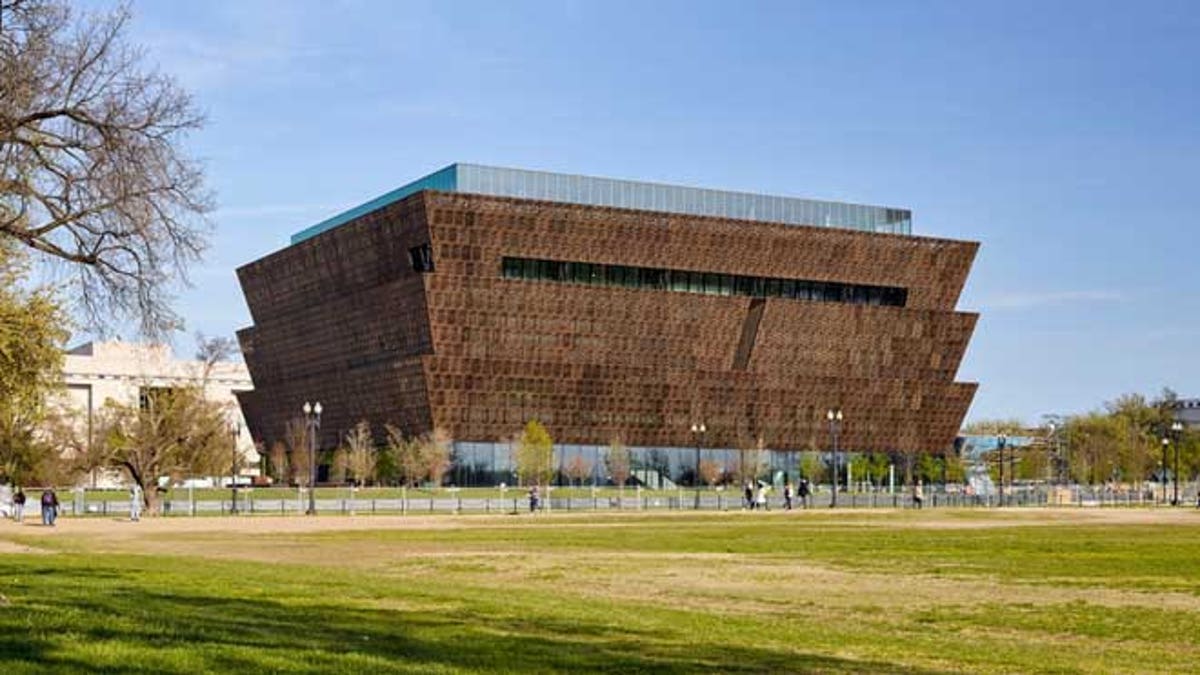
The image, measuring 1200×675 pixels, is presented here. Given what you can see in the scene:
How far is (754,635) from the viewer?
21.8 meters

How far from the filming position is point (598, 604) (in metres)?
26.9

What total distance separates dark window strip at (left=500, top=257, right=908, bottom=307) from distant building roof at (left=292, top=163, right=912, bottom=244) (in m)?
6.41

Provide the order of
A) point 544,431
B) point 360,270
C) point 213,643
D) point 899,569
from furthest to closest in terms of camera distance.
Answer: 1. point 360,270
2. point 544,431
3. point 899,569
4. point 213,643

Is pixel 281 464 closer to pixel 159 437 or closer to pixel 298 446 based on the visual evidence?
pixel 298 446

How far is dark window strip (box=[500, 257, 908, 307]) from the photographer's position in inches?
5733

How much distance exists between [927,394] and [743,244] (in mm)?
27451

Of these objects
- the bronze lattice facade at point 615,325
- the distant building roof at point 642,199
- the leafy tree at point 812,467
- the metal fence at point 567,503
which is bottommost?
the metal fence at point 567,503

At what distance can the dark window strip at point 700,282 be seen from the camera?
146 metres

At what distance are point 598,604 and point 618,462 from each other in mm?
115579

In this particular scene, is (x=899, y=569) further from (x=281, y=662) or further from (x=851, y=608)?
(x=281, y=662)

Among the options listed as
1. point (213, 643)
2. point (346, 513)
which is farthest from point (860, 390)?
point (213, 643)

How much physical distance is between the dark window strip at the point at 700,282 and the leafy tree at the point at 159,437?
155ft

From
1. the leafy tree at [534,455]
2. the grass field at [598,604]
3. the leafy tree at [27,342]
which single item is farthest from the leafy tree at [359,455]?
the leafy tree at [27,342]

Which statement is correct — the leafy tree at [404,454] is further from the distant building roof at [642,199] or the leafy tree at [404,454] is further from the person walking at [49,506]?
the person walking at [49,506]
